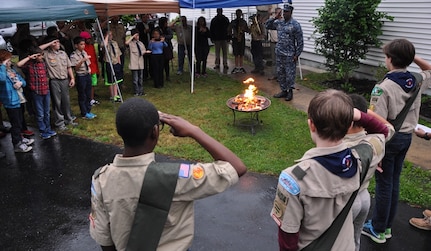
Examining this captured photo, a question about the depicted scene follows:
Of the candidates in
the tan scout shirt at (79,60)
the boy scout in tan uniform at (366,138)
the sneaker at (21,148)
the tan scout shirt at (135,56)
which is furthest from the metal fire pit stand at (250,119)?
the boy scout in tan uniform at (366,138)

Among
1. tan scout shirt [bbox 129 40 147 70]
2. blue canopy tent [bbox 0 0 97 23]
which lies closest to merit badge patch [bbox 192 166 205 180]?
blue canopy tent [bbox 0 0 97 23]

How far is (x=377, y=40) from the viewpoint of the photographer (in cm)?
888

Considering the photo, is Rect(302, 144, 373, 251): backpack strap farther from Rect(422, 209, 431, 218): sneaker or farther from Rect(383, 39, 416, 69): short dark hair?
Rect(422, 209, 431, 218): sneaker

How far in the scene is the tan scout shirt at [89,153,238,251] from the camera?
177 centimetres

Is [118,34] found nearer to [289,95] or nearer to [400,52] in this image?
[289,95]

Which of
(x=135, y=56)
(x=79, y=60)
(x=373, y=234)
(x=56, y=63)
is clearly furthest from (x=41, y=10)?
(x=373, y=234)

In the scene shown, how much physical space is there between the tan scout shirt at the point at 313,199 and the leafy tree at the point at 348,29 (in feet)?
24.9

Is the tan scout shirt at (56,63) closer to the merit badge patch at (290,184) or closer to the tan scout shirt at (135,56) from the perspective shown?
the tan scout shirt at (135,56)

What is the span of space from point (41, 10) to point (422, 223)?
6258mm

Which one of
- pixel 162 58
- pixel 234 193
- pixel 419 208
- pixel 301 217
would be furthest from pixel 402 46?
pixel 162 58

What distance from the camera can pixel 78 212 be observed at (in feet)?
14.5

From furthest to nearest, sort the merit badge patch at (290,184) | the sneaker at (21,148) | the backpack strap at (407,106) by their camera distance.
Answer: the sneaker at (21,148) → the backpack strap at (407,106) → the merit badge patch at (290,184)

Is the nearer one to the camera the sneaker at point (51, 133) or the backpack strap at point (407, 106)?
the backpack strap at point (407, 106)

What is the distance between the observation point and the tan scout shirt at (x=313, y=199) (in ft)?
6.04
